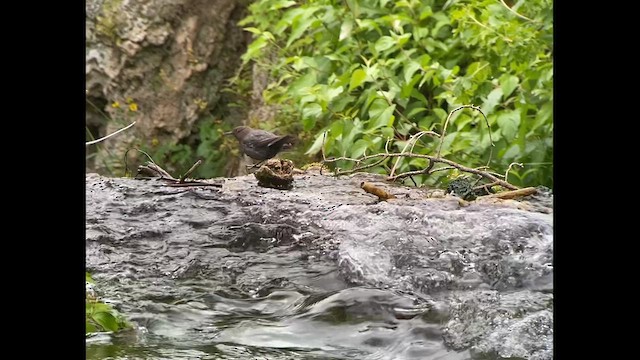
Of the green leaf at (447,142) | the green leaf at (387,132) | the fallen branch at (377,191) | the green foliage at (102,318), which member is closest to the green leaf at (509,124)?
the green leaf at (447,142)

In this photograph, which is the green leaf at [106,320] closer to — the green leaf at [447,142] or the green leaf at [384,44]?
the green leaf at [447,142]

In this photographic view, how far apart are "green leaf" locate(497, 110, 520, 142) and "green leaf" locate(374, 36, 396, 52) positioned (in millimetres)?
736

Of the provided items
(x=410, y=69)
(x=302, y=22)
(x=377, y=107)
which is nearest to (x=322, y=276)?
(x=377, y=107)

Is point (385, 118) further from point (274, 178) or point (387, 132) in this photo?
point (274, 178)

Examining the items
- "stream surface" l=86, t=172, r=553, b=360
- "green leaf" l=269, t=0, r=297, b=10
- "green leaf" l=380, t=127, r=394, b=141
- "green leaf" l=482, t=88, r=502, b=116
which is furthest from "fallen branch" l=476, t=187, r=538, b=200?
"green leaf" l=269, t=0, r=297, b=10

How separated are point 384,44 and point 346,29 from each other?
1.04 ft

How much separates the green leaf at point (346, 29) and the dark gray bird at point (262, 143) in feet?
3.25

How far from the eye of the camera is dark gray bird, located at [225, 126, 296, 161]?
8.41 ft

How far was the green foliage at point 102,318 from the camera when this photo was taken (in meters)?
1.20

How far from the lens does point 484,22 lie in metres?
2.93

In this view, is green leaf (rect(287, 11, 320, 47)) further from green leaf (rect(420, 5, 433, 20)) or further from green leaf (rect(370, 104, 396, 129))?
green leaf (rect(370, 104, 396, 129))
